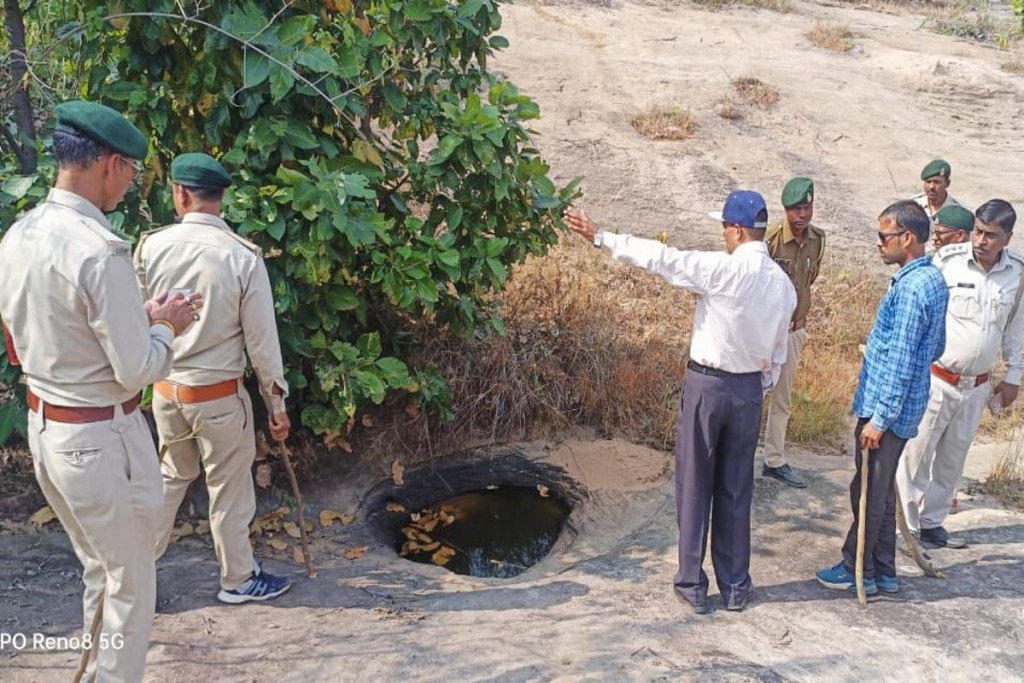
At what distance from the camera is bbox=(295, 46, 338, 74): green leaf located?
407cm

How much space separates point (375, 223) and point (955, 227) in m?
2.97

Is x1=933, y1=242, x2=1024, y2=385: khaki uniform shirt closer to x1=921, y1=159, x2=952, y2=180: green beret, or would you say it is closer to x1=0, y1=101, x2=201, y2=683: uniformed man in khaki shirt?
x1=921, y1=159, x2=952, y2=180: green beret

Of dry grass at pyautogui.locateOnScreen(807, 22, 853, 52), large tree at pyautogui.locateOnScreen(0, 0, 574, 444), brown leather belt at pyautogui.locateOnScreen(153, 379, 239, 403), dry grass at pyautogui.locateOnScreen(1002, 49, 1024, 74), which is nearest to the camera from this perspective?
brown leather belt at pyautogui.locateOnScreen(153, 379, 239, 403)

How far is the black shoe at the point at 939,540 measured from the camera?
15.7 ft

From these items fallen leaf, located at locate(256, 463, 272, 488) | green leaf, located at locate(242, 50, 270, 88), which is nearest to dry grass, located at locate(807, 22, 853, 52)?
green leaf, located at locate(242, 50, 270, 88)

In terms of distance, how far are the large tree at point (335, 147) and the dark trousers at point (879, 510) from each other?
6.90 ft

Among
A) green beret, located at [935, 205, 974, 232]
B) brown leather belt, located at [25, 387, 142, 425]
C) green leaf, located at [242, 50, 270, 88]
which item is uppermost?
green leaf, located at [242, 50, 270, 88]

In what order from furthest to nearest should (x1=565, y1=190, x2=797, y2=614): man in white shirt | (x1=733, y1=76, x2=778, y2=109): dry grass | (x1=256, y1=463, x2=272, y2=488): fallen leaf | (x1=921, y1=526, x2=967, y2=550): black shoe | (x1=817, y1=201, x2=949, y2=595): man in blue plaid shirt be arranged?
(x1=733, y1=76, x2=778, y2=109): dry grass, (x1=256, y1=463, x2=272, y2=488): fallen leaf, (x1=921, y1=526, x2=967, y2=550): black shoe, (x1=817, y1=201, x2=949, y2=595): man in blue plaid shirt, (x1=565, y1=190, x2=797, y2=614): man in white shirt

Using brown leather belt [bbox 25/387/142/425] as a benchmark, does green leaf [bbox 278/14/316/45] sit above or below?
above

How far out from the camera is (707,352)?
3.86 m

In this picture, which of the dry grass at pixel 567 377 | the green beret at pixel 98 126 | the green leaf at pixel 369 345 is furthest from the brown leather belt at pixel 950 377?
the green beret at pixel 98 126

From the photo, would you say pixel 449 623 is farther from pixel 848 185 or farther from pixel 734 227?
pixel 848 185

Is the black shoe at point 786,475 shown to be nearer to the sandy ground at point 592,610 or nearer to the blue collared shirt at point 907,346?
the sandy ground at point 592,610

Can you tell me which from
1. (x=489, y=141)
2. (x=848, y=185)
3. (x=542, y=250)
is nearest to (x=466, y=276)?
(x=542, y=250)
